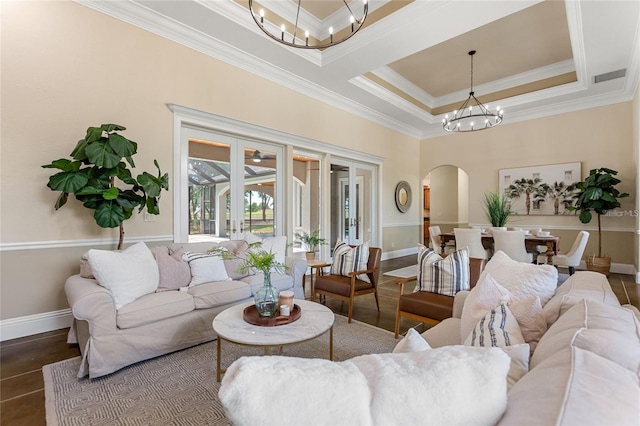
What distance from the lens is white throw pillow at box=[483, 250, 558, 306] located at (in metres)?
1.70

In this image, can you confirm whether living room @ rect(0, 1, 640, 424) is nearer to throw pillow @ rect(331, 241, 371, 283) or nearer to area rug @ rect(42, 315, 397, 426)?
area rug @ rect(42, 315, 397, 426)

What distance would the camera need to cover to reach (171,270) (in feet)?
9.41

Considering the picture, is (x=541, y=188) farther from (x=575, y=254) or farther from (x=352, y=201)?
(x=352, y=201)

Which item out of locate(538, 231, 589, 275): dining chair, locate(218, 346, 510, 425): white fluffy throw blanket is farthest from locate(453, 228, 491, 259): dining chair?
locate(218, 346, 510, 425): white fluffy throw blanket

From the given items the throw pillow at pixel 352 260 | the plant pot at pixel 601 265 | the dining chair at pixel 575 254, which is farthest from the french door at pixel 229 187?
the plant pot at pixel 601 265

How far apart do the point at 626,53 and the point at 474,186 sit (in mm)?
3542

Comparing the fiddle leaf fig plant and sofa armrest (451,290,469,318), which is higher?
the fiddle leaf fig plant

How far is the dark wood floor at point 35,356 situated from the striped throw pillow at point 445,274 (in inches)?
26.2

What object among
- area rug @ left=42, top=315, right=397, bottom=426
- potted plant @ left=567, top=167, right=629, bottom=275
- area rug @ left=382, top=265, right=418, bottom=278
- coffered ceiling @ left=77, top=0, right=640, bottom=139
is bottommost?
area rug @ left=42, top=315, right=397, bottom=426

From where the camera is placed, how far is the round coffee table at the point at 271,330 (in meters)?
1.84

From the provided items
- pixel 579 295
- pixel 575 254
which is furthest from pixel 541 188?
pixel 579 295

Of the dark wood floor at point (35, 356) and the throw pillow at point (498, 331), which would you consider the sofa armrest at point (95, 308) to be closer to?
the dark wood floor at point (35, 356)

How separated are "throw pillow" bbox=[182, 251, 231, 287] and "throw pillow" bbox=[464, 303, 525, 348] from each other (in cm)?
253

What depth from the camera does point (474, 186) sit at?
285 inches
